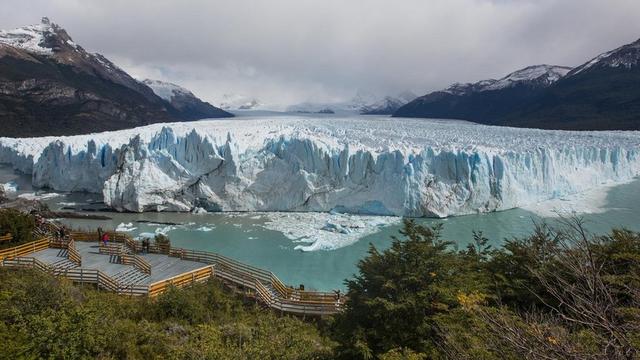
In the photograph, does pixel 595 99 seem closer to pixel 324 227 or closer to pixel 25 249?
pixel 324 227

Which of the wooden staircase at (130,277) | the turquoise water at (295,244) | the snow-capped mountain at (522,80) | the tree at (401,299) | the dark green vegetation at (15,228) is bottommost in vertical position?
the turquoise water at (295,244)

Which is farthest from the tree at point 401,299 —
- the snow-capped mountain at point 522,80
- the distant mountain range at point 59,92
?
the snow-capped mountain at point 522,80

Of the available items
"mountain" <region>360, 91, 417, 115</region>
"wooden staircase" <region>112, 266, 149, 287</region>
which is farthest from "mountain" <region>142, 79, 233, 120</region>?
"wooden staircase" <region>112, 266, 149, 287</region>

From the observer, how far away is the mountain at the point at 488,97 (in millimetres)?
57281

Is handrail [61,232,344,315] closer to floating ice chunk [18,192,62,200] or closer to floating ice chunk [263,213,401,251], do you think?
floating ice chunk [263,213,401,251]

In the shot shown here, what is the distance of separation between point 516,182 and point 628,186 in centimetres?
677

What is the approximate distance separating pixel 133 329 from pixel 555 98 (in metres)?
54.0

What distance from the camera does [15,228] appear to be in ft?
37.9

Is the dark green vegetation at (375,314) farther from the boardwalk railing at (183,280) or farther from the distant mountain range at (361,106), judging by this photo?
the distant mountain range at (361,106)

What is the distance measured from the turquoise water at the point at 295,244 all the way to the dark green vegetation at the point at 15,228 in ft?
13.6

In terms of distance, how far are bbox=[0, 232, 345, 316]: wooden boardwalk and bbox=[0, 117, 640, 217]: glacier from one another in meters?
8.26

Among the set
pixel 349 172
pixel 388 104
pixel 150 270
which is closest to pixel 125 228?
pixel 150 270

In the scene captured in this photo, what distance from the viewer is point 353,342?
16.7ft

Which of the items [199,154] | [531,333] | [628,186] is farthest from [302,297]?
[628,186]
